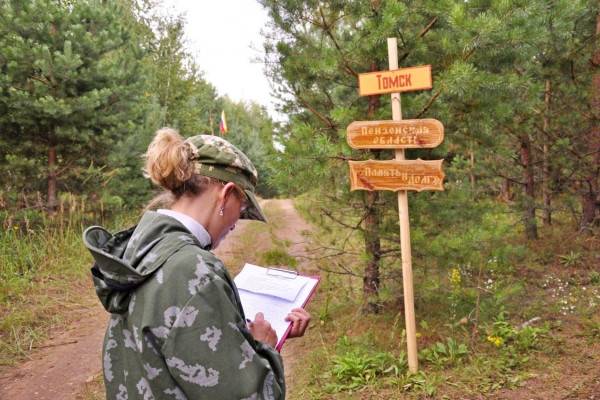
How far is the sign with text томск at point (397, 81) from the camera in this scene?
3579mm

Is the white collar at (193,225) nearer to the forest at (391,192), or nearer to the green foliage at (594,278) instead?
the forest at (391,192)

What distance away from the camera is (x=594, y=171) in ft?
23.8

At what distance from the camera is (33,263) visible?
6.80 m

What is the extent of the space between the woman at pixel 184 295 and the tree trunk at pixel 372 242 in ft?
9.77

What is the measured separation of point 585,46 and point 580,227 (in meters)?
2.85

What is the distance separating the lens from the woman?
1.22 meters

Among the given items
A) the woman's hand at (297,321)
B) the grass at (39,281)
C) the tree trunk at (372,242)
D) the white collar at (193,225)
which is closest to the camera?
the white collar at (193,225)

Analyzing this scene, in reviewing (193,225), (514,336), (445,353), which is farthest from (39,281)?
(193,225)

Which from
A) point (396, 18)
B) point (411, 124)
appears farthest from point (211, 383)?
point (396, 18)

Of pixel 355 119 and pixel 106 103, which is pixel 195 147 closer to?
pixel 355 119

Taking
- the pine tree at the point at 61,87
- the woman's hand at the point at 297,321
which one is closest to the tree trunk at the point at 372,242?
the woman's hand at the point at 297,321

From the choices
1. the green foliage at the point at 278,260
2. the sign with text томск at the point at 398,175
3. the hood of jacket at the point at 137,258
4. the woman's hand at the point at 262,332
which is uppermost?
the sign with text томск at the point at 398,175

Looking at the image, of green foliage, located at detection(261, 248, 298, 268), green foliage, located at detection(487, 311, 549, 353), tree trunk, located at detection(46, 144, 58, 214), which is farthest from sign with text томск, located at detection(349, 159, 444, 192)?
tree trunk, located at detection(46, 144, 58, 214)

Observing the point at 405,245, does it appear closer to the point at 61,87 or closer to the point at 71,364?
the point at 71,364
